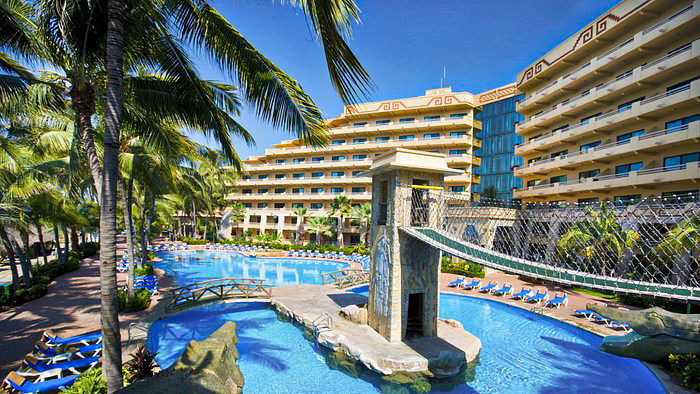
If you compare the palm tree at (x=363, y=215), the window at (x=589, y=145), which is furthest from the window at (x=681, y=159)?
the palm tree at (x=363, y=215)

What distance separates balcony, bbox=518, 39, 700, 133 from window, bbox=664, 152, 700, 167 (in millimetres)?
5225

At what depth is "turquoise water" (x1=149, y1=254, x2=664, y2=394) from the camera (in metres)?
9.55

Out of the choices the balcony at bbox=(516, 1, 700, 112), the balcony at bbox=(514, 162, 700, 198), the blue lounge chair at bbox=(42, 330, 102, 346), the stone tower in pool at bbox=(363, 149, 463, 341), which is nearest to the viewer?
the blue lounge chair at bbox=(42, 330, 102, 346)

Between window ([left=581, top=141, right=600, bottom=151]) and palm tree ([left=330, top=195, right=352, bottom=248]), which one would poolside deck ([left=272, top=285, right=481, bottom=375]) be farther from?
palm tree ([left=330, top=195, right=352, bottom=248])

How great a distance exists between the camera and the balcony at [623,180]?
1831 centimetres

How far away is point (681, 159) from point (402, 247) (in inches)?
816

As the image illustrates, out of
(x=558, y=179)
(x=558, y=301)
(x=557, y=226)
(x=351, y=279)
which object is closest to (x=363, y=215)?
(x=351, y=279)

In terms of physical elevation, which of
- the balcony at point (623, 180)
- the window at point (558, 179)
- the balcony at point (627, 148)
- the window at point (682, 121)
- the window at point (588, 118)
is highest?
the window at point (588, 118)

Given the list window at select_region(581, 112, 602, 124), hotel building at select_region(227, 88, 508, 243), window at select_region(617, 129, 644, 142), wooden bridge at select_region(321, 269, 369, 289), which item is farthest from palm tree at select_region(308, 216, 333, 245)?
window at select_region(617, 129, 644, 142)

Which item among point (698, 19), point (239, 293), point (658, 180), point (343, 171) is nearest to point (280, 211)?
point (343, 171)

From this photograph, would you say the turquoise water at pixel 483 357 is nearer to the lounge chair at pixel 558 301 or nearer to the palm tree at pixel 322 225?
the lounge chair at pixel 558 301

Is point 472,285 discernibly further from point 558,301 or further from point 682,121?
point 682,121

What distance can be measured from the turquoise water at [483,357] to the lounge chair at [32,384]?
2.94 meters

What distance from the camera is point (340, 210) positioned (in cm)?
4253
